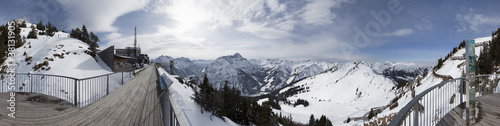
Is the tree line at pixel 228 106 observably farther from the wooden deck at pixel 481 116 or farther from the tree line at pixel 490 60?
the tree line at pixel 490 60

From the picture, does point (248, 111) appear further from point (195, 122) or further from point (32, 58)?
point (32, 58)

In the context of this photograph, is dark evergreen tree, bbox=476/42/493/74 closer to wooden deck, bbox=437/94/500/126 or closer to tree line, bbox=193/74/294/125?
wooden deck, bbox=437/94/500/126

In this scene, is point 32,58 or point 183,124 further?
point 32,58

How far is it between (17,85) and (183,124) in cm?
1762

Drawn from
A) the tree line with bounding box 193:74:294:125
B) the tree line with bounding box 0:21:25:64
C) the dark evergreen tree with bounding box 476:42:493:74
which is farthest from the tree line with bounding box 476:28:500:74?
the tree line with bounding box 0:21:25:64

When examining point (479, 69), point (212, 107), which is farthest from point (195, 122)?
point (479, 69)

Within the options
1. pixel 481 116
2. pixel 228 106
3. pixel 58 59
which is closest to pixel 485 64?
pixel 481 116

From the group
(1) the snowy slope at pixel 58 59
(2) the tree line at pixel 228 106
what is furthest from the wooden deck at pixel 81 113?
(2) the tree line at pixel 228 106

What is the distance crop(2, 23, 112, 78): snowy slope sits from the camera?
53.8ft

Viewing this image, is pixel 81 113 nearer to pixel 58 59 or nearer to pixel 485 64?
pixel 58 59

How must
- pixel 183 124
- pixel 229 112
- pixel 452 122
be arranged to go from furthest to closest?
1. pixel 229 112
2. pixel 452 122
3. pixel 183 124

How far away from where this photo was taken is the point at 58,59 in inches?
711

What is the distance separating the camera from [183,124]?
97.8 inches

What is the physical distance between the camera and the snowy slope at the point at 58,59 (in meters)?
16.4
